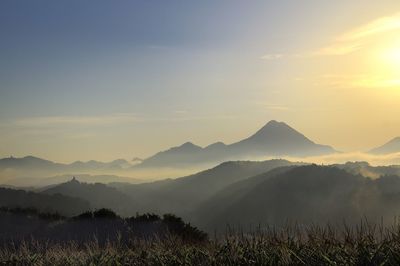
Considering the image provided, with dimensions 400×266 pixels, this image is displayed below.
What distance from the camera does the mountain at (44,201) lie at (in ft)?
230

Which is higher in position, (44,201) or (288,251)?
(288,251)

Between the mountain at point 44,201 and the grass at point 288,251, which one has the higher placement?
the grass at point 288,251

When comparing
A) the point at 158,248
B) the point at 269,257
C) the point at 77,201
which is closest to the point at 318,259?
the point at 269,257

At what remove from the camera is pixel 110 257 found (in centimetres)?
1200

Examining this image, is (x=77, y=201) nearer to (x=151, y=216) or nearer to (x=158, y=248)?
(x=151, y=216)

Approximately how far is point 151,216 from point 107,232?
9.65 ft

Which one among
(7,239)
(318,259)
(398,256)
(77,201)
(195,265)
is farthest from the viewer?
(77,201)

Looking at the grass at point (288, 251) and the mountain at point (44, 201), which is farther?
the mountain at point (44, 201)

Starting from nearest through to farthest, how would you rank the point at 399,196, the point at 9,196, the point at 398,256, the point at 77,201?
the point at 398,256, the point at 9,196, the point at 77,201, the point at 399,196

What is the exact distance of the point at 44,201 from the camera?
330ft

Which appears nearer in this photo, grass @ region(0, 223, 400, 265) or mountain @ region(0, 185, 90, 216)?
grass @ region(0, 223, 400, 265)

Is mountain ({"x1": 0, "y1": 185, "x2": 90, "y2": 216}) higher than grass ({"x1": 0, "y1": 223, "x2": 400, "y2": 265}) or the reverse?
the reverse

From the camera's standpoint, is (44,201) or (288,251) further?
(44,201)

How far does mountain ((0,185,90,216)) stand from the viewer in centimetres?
6997
